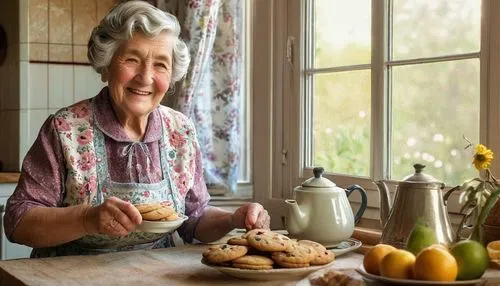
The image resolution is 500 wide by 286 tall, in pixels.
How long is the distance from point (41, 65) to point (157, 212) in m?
1.66

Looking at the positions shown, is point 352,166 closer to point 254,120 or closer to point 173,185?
point 254,120

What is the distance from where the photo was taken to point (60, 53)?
3195 mm

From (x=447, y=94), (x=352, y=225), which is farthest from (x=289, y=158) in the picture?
(x=352, y=225)

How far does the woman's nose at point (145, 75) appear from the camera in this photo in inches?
78.6

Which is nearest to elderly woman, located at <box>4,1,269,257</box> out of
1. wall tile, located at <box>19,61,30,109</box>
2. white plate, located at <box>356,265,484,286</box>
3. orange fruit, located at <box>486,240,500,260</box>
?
orange fruit, located at <box>486,240,500,260</box>

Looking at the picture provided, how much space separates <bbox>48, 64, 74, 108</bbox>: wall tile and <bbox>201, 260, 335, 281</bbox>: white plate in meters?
1.88

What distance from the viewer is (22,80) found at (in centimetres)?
313

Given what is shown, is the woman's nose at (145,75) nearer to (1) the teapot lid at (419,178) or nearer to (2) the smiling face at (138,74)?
(2) the smiling face at (138,74)

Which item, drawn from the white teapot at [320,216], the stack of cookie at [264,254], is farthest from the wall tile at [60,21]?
the stack of cookie at [264,254]

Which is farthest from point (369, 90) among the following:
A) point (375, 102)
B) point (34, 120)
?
point (34, 120)

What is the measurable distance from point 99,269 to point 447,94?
44.1 inches

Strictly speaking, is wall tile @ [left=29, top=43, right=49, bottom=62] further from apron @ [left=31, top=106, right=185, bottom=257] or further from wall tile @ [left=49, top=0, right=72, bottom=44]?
apron @ [left=31, top=106, right=185, bottom=257]

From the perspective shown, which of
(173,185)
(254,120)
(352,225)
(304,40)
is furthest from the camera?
(254,120)

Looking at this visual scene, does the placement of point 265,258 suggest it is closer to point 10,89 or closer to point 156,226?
point 156,226
